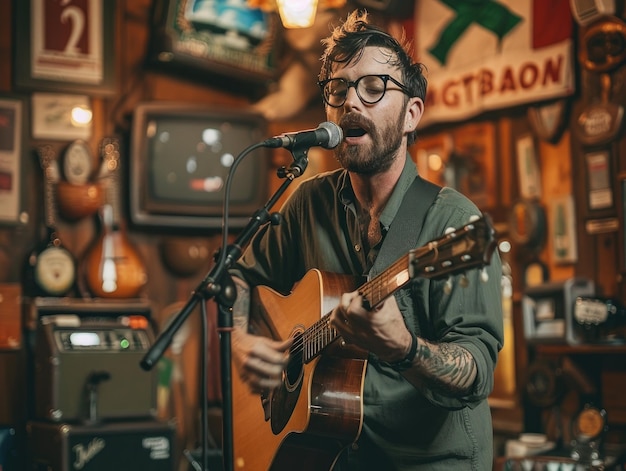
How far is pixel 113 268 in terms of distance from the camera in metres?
6.14

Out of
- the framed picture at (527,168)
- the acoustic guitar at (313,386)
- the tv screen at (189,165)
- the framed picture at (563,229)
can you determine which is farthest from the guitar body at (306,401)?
the tv screen at (189,165)

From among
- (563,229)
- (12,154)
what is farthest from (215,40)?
(563,229)

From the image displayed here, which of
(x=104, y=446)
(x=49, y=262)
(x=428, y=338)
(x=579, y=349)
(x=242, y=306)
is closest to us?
(x=428, y=338)

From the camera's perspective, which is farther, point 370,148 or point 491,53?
point 491,53

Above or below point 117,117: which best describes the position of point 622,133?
below

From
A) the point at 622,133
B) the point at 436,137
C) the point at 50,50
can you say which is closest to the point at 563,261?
the point at 622,133

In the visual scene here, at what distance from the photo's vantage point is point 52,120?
631 centimetres

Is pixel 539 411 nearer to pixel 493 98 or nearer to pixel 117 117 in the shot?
pixel 493 98

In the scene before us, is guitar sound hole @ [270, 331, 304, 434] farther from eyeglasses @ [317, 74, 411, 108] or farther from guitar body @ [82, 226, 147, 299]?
guitar body @ [82, 226, 147, 299]

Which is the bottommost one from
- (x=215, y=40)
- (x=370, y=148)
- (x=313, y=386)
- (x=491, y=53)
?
(x=313, y=386)

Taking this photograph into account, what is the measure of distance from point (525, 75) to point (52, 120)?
3094 mm

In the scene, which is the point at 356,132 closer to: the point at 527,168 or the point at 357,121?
the point at 357,121

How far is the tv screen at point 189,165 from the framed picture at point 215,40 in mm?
356

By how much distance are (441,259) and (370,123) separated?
743mm
